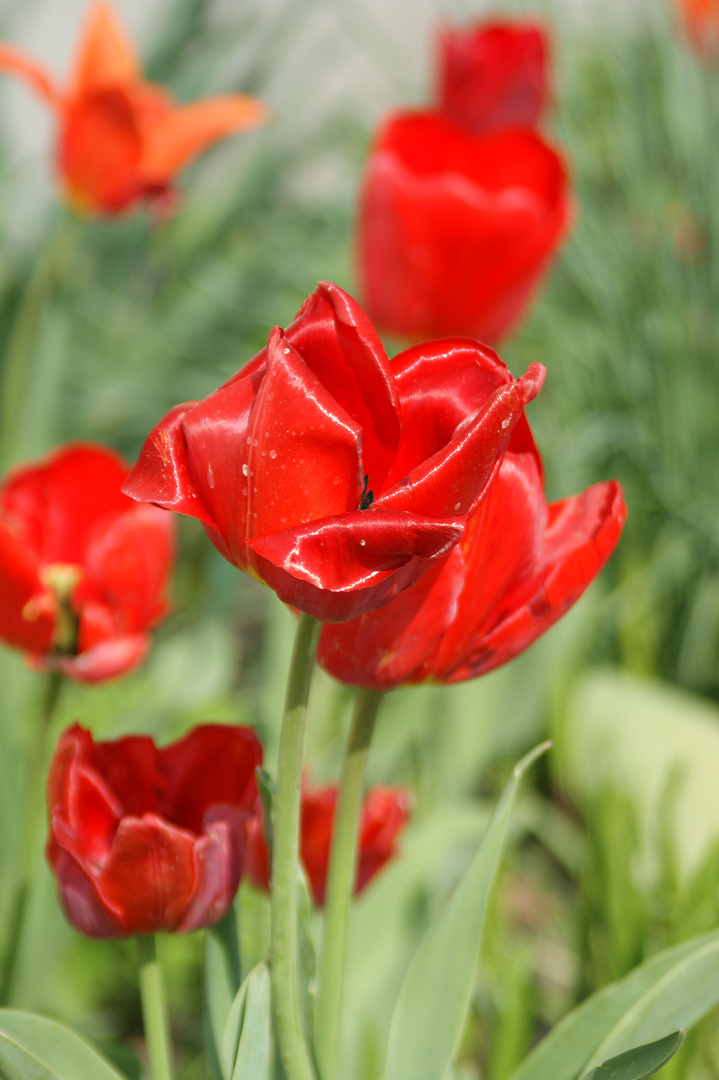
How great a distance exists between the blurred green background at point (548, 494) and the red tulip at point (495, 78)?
1.18 ft

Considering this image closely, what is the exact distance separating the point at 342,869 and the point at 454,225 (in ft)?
1.94

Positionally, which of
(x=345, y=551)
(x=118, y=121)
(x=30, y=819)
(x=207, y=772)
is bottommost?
(x=30, y=819)

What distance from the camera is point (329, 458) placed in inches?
9.3

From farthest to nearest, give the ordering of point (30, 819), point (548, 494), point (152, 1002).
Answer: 1. point (548, 494)
2. point (30, 819)
3. point (152, 1002)

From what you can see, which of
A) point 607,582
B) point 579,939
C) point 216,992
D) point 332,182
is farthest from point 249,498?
point 332,182

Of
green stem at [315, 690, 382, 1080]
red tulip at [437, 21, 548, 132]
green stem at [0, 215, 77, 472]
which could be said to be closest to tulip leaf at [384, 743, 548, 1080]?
green stem at [315, 690, 382, 1080]

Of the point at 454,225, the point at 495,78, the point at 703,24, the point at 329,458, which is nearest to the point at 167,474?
the point at 329,458

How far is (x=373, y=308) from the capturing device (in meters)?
0.84

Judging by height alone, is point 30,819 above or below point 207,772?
below

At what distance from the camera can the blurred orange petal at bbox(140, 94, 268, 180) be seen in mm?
764

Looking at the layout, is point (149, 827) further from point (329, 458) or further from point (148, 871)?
point (329, 458)

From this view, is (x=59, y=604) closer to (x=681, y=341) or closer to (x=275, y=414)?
(x=275, y=414)

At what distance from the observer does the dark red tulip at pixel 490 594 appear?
11.0 inches

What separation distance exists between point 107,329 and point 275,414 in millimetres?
1131
